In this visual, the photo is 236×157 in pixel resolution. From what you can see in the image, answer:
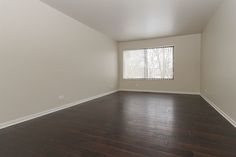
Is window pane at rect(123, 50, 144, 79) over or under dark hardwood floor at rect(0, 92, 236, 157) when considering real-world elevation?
over

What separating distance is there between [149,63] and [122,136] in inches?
197

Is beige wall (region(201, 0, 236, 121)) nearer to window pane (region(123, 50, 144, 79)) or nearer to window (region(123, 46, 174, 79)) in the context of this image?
window (region(123, 46, 174, 79))

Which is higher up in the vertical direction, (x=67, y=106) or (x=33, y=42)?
(x=33, y=42)

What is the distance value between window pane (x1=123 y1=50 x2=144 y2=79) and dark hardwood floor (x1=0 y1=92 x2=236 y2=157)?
3.91 meters

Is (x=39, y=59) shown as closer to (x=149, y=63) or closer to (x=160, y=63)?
(x=149, y=63)

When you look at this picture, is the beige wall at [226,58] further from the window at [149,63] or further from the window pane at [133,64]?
the window pane at [133,64]

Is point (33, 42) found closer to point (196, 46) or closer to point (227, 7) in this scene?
point (227, 7)

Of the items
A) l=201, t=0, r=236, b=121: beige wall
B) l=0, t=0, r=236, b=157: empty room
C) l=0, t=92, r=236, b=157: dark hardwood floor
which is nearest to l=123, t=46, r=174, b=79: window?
l=0, t=0, r=236, b=157: empty room

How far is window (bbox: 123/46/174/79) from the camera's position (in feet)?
20.9

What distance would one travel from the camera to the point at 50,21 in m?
3.46

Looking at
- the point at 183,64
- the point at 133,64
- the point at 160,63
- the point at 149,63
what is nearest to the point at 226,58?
the point at 183,64

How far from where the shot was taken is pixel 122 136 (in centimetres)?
219

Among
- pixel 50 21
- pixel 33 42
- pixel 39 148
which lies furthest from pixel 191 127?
pixel 50 21

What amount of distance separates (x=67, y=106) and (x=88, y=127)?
1698 mm
